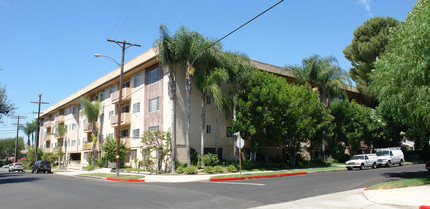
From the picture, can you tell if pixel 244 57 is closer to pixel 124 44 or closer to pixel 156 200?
pixel 124 44

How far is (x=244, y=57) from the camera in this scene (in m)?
30.0

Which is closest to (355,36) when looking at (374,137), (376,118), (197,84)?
(374,137)

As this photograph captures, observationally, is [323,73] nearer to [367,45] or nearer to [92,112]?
[367,45]

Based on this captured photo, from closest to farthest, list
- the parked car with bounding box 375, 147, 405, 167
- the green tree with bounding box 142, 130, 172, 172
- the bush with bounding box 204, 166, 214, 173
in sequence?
the bush with bounding box 204, 166, 214, 173
the green tree with bounding box 142, 130, 172, 172
the parked car with bounding box 375, 147, 405, 167

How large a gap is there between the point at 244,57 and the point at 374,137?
2229 cm

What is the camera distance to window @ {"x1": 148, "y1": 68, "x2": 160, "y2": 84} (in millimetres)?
32081

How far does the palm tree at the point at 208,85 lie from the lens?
27453 mm

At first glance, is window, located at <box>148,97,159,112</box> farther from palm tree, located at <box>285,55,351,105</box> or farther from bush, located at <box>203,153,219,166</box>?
palm tree, located at <box>285,55,351,105</box>

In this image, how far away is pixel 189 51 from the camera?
27266 millimetres

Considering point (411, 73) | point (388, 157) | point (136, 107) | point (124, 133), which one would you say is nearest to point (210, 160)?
point (136, 107)

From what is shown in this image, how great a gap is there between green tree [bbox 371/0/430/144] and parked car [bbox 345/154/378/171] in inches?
499

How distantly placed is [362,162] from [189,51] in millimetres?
18927

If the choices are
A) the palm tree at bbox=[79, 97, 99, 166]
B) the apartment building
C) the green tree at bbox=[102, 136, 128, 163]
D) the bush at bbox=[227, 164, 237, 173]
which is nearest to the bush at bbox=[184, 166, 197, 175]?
the apartment building

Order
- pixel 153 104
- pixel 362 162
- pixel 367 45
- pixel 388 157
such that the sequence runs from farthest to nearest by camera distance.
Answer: pixel 367 45 < pixel 153 104 < pixel 388 157 < pixel 362 162
